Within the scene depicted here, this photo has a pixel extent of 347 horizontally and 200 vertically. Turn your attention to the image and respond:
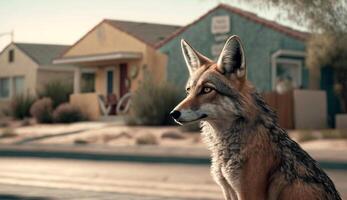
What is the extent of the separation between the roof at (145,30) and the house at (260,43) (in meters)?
4.81

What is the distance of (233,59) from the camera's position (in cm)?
504

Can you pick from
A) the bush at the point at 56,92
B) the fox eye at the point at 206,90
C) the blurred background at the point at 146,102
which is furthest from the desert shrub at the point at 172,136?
the fox eye at the point at 206,90

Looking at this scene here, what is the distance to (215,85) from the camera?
16.4 feet

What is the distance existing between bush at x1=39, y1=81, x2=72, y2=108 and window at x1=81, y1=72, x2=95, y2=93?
3.37 ft

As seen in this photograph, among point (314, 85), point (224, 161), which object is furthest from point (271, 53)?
point (224, 161)

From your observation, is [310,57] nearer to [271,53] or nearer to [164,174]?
[271,53]

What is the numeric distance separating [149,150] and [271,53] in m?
13.4

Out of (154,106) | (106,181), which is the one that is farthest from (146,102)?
(106,181)

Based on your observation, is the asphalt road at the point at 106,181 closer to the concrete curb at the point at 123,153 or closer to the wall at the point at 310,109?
the concrete curb at the point at 123,153

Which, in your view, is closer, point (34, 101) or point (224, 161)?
point (224, 161)

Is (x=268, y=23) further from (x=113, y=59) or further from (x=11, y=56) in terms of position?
(x=11, y=56)

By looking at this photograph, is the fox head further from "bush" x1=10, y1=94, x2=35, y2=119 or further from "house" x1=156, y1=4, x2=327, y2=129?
"bush" x1=10, y1=94, x2=35, y2=119

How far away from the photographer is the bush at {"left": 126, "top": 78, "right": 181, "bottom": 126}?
1508 inches

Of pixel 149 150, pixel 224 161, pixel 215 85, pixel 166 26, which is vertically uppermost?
pixel 166 26
